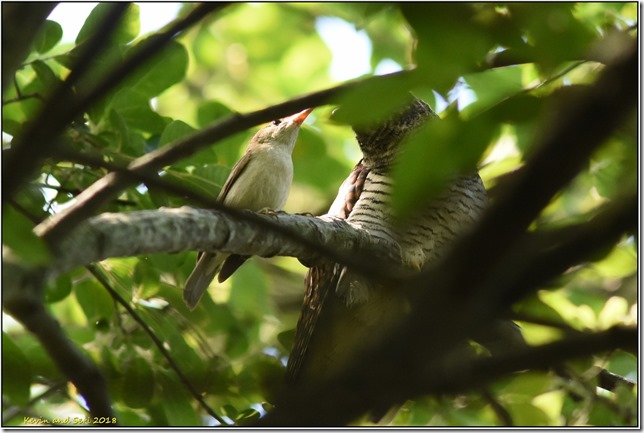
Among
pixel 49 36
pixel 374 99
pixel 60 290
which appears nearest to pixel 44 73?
pixel 49 36

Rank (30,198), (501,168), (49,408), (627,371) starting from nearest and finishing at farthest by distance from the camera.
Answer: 1. (30,198)
2. (627,371)
3. (49,408)
4. (501,168)

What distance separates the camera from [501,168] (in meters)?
3.90

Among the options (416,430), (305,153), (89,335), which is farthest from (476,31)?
(305,153)

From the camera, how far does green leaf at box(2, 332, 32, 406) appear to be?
2.58 m

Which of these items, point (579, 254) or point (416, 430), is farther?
point (416, 430)

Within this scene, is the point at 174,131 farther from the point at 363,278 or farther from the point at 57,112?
the point at 57,112

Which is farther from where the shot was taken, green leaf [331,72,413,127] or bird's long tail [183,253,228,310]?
bird's long tail [183,253,228,310]

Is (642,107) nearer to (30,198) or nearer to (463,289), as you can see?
(463,289)

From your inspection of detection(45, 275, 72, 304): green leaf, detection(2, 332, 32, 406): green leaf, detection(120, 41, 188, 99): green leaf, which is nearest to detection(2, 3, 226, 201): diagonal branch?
detection(2, 332, 32, 406): green leaf

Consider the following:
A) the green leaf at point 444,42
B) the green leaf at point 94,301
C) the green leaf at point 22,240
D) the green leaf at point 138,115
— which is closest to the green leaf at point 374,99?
the green leaf at point 444,42

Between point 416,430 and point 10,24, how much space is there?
1.89 m

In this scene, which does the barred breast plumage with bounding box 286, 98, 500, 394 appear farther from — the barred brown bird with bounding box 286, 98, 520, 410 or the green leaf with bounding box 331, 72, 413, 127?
the green leaf with bounding box 331, 72, 413, 127

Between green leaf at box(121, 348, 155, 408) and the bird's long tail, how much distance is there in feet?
1.34

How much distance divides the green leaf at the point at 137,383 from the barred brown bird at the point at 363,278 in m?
0.63
